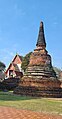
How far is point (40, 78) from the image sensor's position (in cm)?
2369

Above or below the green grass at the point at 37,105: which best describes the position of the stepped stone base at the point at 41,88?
above

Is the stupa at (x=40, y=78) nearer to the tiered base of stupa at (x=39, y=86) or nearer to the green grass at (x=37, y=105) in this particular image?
the tiered base of stupa at (x=39, y=86)

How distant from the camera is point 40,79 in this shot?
2352cm

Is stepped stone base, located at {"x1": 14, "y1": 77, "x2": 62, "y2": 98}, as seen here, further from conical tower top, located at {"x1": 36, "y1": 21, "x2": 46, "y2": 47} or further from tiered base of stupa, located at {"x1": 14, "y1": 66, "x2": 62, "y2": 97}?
conical tower top, located at {"x1": 36, "y1": 21, "x2": 46, "y2": 47}

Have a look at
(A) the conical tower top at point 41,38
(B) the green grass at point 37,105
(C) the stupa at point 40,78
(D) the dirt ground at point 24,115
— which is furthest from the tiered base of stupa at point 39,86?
(D) the dirt ground at point 24,115

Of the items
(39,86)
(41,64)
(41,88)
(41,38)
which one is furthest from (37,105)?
(41,38)

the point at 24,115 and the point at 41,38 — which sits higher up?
the point at 41,38

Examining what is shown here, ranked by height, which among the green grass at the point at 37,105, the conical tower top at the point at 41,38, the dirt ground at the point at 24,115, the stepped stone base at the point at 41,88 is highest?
the conical tower top at the point at 41,38

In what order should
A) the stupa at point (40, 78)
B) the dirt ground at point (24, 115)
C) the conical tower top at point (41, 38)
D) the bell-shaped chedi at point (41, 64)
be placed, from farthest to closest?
the conical tower top at point (41, 38) → the bell-shaped chedi at point (41, 64) → the stupa at point (40, 78) → the dirt ground at point (24, 115)

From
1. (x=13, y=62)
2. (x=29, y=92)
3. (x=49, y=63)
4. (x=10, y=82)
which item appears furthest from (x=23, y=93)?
(x=13, y=62)

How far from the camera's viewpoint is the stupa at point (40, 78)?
2276 centimetres

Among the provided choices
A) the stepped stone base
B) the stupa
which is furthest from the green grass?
the stupa

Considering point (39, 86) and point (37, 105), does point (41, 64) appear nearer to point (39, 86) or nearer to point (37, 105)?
point (39, 86)

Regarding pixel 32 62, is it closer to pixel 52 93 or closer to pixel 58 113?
pixel 52 93
